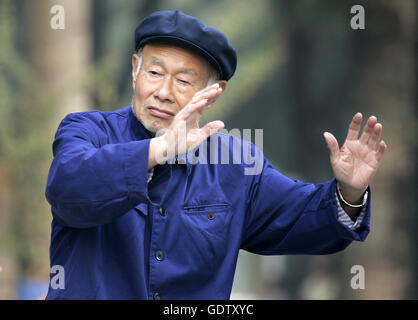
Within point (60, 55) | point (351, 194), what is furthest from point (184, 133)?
point (60, 55)

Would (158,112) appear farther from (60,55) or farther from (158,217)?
(60,55)

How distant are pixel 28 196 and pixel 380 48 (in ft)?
13.6

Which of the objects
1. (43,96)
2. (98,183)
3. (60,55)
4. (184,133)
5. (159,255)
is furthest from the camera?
(60,55)

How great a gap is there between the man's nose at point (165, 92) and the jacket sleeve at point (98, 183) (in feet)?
1.59

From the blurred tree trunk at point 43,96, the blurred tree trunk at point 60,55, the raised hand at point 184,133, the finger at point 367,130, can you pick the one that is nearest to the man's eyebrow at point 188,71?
the raised hand at point 184,133

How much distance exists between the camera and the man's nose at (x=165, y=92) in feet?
9.83

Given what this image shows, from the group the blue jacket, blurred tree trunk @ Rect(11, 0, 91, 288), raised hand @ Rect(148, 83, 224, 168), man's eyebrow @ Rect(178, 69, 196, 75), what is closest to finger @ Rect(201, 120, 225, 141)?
raised hand @ Rect(148, 83, 224, 168)

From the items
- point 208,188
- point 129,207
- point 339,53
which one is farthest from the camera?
point 339,53

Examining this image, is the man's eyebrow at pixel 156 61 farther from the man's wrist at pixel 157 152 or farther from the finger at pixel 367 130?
the finger at pixel 367 130

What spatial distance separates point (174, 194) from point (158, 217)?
5.3 inches

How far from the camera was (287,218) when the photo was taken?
3.10 metres

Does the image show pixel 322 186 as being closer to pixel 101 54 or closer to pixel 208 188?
pixel 208 188
